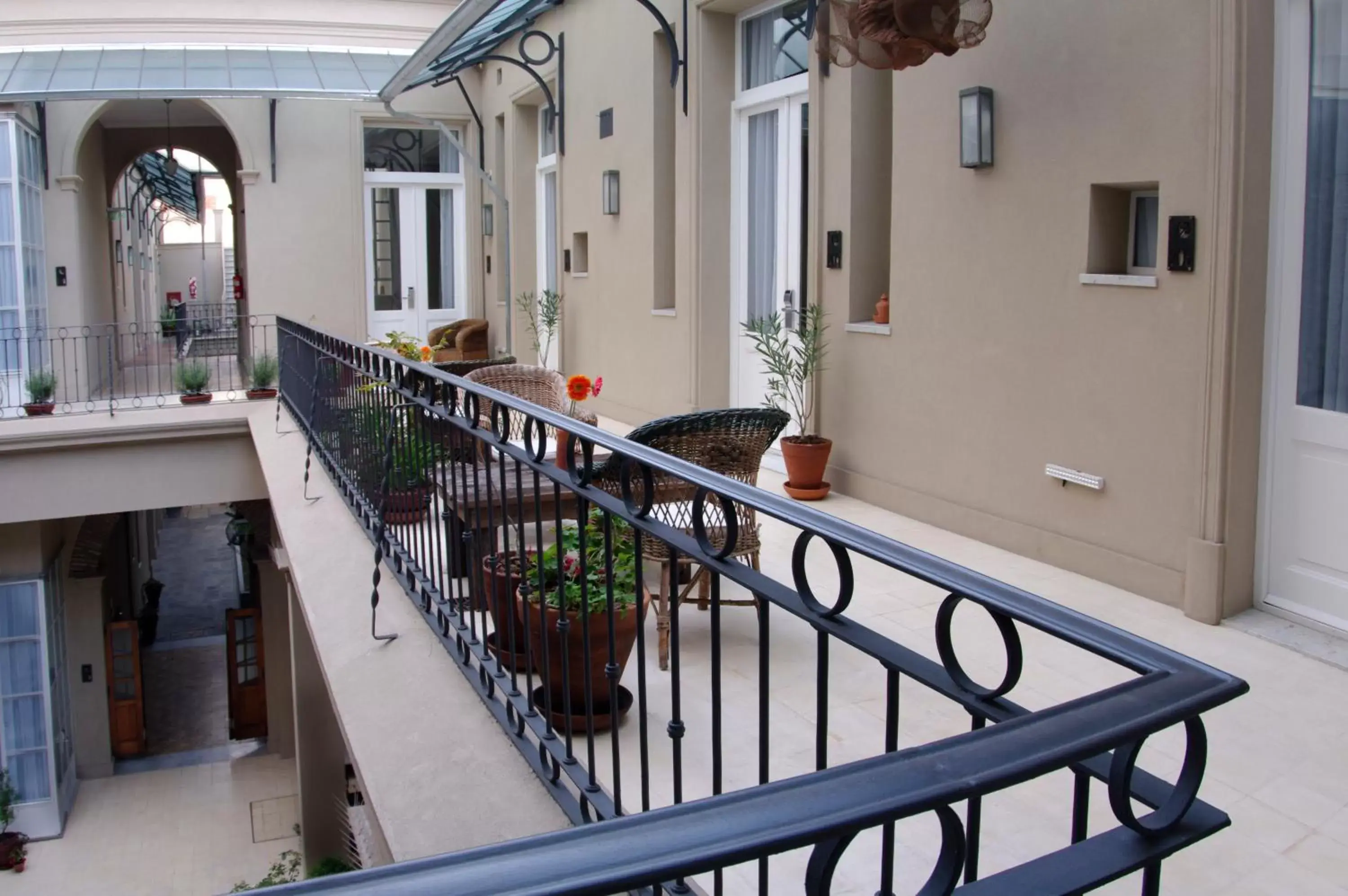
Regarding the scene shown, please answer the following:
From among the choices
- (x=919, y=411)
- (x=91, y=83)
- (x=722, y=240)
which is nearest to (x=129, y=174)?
(x=91, y=83)

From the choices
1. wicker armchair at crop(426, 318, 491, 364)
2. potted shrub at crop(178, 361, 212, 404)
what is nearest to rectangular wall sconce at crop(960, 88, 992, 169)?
wicker armchair at crop(426, 318, 491, 364)

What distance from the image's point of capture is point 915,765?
853 millimetres

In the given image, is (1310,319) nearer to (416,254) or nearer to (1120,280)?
(1120,280)

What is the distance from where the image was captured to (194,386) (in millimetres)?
9297

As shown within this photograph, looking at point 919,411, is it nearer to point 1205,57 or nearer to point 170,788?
point 1205,57

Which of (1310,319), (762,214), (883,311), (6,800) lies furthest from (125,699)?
(1310,319)

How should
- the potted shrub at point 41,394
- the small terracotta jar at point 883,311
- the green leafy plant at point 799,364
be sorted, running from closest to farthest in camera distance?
the small terracotta jar at point 883,311, the green leafy plant at point 799,364, the potted shrub at point 41,394

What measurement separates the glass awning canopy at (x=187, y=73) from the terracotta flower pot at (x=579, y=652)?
30.5ft

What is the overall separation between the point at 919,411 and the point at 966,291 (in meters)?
0.62

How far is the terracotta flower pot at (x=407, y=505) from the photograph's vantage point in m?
3.73

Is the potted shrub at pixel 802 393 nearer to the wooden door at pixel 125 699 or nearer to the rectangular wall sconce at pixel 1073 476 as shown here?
the rectangular wall sconce at pixel 1073 476

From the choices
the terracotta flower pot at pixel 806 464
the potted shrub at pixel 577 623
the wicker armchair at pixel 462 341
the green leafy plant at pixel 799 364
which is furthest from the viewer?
the wicker armchair at pixel 462 341

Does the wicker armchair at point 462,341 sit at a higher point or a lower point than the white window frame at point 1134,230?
lower

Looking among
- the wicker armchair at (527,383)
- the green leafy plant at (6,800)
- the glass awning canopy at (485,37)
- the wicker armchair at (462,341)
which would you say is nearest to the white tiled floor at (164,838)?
the green leafy plant at (6,800)
